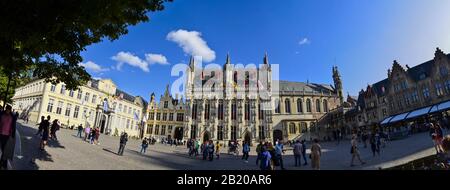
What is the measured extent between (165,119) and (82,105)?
1881cm

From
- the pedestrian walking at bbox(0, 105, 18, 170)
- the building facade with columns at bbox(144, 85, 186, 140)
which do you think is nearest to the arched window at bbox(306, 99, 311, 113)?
the building facade with columns at bbox(144, 85, 186, 140)

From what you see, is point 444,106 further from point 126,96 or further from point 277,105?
point 126,96

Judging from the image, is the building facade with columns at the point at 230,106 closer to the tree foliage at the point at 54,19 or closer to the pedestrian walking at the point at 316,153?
the pedestrian walking at the point at 316,153

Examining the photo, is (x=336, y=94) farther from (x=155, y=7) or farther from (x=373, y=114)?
(x=155, y=7)

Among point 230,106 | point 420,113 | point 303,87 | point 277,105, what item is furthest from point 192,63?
point 420,113

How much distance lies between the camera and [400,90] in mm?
37688

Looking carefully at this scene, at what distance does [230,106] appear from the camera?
1959 inches

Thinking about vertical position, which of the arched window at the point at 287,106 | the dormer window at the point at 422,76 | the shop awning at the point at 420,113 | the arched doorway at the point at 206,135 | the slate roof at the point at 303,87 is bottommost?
the arched doorway at the point at 206,135

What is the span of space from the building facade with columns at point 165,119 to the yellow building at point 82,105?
3668mm

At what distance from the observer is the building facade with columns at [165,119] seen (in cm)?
5384

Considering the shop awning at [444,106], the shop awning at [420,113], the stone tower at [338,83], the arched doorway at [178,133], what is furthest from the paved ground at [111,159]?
the stone tower at [338,83]
